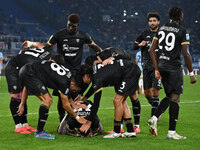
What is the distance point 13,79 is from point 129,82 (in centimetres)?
219

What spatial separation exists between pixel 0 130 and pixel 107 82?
2.47 metres

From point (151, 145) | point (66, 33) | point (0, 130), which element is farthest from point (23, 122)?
point (151, 145)

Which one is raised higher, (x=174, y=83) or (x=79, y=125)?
(x=174, y=83)

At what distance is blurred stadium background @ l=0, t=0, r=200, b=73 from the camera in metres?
42.7

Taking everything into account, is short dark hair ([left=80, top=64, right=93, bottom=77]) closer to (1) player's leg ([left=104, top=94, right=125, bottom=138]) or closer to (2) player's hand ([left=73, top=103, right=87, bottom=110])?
(1) player's leg ([left=104, top=94, right=125, bottom=138])

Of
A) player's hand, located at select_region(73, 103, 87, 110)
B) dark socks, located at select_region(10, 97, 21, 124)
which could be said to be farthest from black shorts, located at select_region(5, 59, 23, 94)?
player's hand, located at select_region(73, 103, 87, 110)

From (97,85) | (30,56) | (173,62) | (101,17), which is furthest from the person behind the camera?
(101,17)

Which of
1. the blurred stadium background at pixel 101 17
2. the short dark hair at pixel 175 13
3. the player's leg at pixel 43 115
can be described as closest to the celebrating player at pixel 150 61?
the short dark hair at pixel 175 13

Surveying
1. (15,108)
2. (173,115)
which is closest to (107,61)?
(173,115)

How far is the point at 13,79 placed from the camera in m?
6.44

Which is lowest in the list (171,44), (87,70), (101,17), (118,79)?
(118,79)

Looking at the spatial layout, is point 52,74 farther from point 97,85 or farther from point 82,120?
point 82,120

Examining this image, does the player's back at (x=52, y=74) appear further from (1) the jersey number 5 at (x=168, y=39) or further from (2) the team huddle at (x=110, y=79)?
(1) the jersey number 5 at (x=168, y=39)

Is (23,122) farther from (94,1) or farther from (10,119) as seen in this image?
(94,1)
